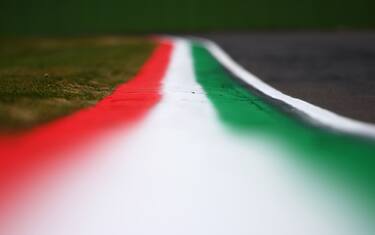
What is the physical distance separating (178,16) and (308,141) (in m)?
5.65

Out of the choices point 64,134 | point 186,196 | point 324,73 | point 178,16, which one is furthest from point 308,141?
point 178,16

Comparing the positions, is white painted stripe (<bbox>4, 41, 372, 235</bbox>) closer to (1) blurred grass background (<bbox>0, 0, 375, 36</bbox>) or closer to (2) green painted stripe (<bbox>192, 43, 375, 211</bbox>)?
(2) green painted stripe (<bbox>192, 43, 375, 211</bbox>)

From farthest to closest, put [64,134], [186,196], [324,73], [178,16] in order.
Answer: [178,16]
[324,73]
[64,134]
[186,196]

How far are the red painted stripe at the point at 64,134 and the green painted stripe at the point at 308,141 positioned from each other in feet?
0.70

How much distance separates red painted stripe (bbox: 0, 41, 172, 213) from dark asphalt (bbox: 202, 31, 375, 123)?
0.50 m

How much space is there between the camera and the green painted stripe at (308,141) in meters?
0.76

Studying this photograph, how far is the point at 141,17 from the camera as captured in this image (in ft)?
20.5

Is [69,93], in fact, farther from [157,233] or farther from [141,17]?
[141,17]

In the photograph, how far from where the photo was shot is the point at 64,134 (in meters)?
0.89

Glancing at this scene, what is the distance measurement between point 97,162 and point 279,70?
1.48 meters

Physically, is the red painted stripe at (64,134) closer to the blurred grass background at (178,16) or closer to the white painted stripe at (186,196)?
the white painted stripe at (186,196)

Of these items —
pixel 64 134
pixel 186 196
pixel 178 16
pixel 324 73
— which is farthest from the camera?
pixel 178 16

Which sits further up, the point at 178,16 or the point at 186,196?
the point at 178,16

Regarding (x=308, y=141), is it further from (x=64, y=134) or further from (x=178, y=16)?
(x=178, y=16)
